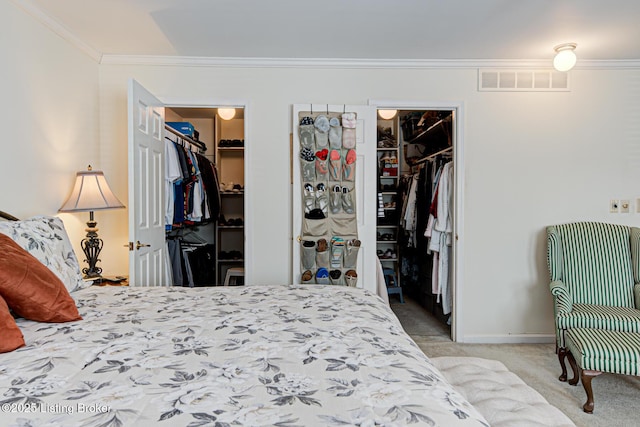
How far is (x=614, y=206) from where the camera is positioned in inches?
129

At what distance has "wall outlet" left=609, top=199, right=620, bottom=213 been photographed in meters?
3.28

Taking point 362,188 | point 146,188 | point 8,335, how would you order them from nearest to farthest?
point 8,335, point 146,188, point 362,188

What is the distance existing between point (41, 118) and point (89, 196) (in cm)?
55

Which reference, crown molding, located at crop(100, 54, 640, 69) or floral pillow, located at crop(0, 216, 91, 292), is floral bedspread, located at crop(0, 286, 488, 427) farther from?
crown molding, located at crop(100, 54, 640, 69)

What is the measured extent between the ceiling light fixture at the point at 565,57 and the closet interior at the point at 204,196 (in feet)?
8.83

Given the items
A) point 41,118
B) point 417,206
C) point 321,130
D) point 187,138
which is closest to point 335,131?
point 321,130

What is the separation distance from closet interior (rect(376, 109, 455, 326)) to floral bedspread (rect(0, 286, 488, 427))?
7.24 ft

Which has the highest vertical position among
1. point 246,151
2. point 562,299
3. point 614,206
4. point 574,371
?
point 246,151

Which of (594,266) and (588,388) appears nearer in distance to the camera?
(588,388)

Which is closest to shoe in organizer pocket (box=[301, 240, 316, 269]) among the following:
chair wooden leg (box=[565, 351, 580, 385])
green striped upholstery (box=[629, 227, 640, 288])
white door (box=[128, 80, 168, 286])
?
white door (box=[128, 80, 168, 286])

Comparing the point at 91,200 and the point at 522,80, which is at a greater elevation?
the point at 522,80

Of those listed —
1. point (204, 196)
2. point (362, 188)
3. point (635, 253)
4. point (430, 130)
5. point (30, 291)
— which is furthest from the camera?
point (430, 130)

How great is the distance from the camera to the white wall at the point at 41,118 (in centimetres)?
212

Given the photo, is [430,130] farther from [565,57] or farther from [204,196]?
[204,196]
